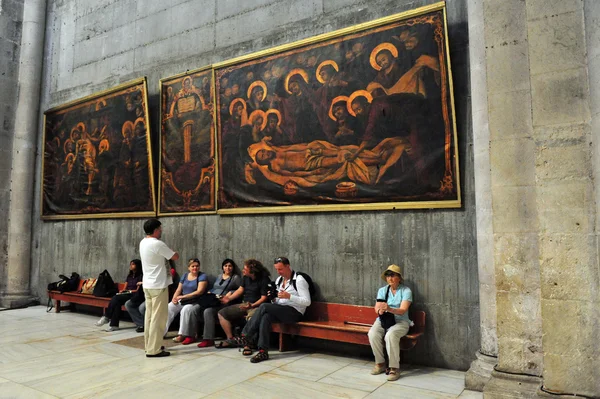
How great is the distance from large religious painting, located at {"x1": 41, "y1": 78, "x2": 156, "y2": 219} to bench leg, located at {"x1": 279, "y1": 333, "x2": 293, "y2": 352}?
13.0 ft

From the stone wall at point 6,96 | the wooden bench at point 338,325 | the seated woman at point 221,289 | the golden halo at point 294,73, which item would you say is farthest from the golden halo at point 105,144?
the wooden bench at point 338,325

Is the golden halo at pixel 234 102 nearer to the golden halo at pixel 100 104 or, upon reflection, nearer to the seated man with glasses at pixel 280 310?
the seated man with glasses at pixel 280 310

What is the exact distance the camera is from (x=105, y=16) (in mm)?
10148

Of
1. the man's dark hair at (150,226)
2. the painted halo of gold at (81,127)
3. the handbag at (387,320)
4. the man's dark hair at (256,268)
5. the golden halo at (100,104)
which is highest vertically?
the golden halo at (100,104)

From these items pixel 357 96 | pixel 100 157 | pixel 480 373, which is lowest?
pixel 480 373

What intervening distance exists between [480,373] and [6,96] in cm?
1172

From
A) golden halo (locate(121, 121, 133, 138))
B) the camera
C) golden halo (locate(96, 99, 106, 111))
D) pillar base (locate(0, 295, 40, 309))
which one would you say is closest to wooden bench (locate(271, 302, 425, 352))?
the camera

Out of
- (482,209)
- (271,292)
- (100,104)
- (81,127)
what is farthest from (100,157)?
(482,209)

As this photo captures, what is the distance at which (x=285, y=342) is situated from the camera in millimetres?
6320

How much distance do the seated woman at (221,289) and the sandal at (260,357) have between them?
3.68 feet

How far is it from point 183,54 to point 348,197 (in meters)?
4.63

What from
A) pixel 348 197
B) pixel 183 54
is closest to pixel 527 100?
pixel 348 197

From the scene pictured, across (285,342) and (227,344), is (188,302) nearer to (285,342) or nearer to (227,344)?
(227,344)

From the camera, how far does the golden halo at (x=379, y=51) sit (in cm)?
592
